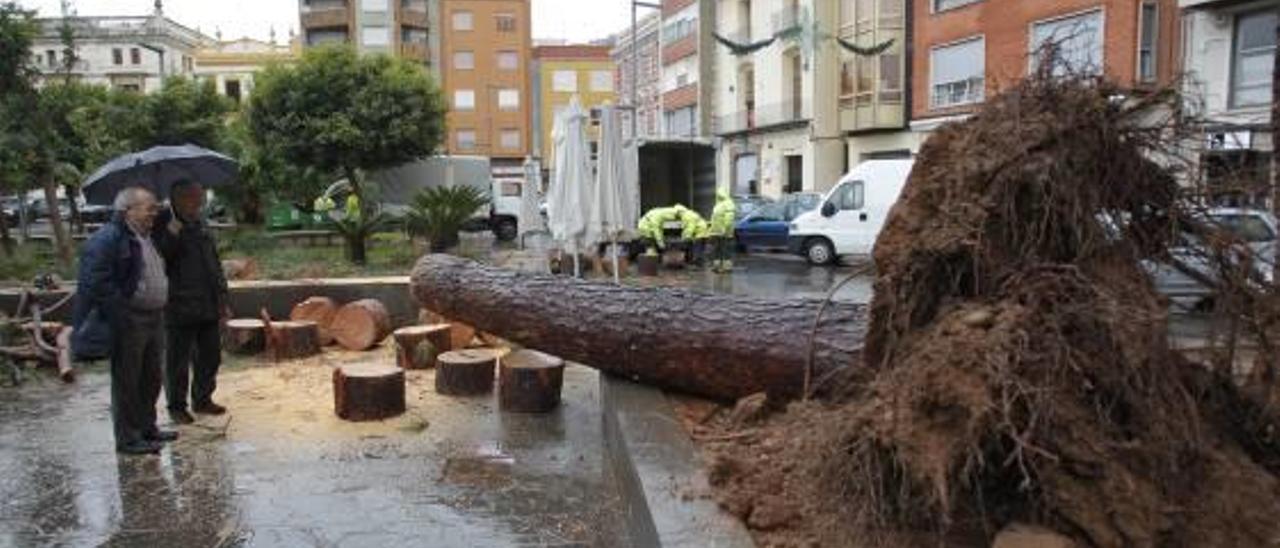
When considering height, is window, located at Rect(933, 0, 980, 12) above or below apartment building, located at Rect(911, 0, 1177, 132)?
above

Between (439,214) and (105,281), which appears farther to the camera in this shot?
(439,214)

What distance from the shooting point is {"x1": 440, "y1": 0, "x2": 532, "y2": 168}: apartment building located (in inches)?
2719

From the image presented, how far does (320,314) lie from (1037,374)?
311 inches

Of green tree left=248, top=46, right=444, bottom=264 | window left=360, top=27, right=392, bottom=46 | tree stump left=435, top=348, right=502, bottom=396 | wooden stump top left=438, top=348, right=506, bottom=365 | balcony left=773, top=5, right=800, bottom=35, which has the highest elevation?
window left=360, top=27, right=392, bottom=46

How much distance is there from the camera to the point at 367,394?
6535 millimetres

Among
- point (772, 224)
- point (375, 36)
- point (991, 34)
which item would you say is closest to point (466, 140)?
point (375, 36)

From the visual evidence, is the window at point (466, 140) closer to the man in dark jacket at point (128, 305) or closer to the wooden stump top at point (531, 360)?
the wooden stump top at point (531, 360)

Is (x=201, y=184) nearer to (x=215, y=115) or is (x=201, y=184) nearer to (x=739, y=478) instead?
(x=739, y=478)

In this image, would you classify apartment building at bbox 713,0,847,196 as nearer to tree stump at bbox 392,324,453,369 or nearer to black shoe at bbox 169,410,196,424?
tree stump at bbox 392,324,453,369

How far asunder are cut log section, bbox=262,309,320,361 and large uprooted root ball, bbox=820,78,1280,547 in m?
6.71

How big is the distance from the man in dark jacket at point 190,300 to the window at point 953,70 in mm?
25245

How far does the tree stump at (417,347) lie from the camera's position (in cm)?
829

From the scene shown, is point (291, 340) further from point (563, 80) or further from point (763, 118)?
point (563, 80)

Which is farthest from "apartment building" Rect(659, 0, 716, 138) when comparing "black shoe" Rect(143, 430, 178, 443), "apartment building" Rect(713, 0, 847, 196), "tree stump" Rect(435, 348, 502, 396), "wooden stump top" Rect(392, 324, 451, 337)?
"black shoe" Rect(143, 430, 178, 443)
